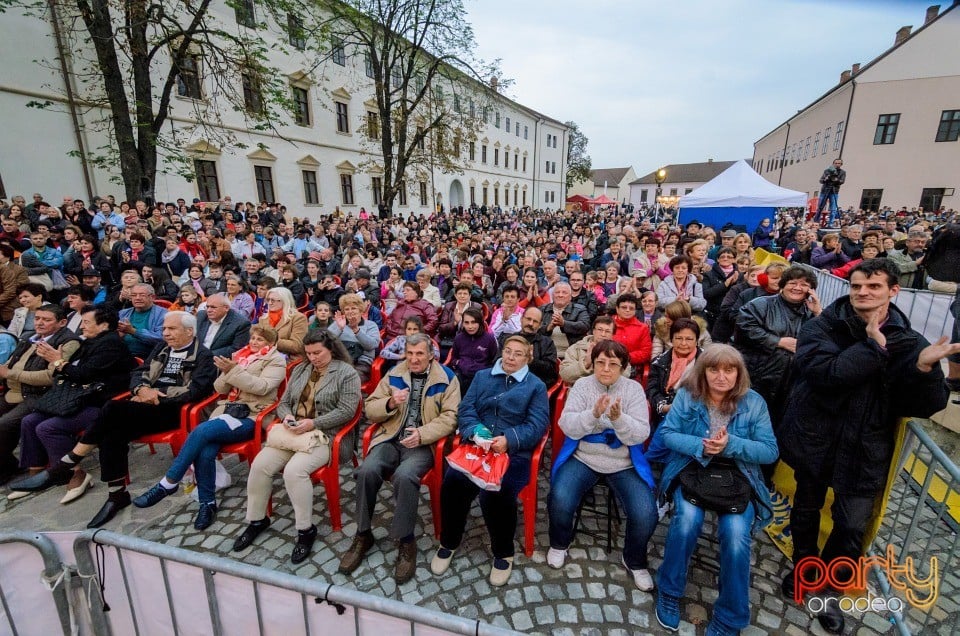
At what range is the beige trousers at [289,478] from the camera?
10.4 feet

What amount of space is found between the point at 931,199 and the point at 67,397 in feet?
131

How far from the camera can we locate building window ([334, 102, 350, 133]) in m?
23.3

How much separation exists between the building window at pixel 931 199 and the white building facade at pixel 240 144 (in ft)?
90.2

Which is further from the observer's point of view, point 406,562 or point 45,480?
point 45,480

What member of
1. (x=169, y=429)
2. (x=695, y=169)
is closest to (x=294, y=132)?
(x=169, y=429)

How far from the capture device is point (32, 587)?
1.92 metres

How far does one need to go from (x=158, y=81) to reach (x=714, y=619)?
2123 cm

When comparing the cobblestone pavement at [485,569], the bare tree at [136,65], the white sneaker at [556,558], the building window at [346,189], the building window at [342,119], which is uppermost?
the building window at [342,119]

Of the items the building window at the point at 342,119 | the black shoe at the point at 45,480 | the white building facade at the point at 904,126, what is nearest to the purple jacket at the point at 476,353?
the black shoe at the point at 45,480

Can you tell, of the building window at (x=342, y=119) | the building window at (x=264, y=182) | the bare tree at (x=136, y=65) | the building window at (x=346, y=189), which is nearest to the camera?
the bare tree at (x=136, y=65)

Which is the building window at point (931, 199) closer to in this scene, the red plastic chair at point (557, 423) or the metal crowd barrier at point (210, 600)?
the red plastic chair at point (557, 423)

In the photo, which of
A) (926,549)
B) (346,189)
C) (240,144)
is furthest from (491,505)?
(346,189)

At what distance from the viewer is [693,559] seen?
301cm

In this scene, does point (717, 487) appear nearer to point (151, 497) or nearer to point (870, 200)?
point (151, 497)
